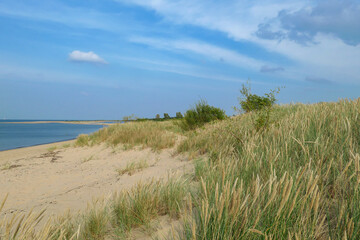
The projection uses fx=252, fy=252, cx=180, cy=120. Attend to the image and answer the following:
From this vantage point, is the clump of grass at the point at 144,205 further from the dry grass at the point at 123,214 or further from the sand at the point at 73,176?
the sand at the point at 73,176

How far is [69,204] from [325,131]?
14.4 feet

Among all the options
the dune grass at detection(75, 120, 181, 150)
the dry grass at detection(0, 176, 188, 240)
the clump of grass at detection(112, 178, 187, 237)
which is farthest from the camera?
the dune grass at detection(75, 120, 181, 150)

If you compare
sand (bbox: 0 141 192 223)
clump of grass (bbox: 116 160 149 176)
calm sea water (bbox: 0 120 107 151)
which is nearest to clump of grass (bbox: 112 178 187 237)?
sand (bbox: 0 141 192 223)

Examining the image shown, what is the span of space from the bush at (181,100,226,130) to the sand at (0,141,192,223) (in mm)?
4609

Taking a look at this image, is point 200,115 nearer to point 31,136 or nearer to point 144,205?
point 144,205

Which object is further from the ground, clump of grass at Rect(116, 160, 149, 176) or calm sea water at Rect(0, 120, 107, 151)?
clump of grass at Rect(116, 160, 149, 176)

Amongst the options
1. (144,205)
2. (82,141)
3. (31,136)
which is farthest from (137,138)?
(31,136)

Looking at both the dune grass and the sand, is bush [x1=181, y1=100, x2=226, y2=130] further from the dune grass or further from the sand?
the sand

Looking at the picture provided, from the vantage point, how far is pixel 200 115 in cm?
1322

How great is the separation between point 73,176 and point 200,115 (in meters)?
7.61

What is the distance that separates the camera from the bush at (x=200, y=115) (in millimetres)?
13039

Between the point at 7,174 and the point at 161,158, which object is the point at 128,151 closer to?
the point at 161,158

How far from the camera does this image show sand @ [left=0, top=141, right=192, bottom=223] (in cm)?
476

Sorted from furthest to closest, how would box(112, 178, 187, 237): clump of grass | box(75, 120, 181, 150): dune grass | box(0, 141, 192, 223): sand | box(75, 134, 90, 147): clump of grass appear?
box(75, 134, 90, 147): clump of grass
box(75, 120, 181, 150): dune grass
box(0, 141, 192, 223): sand
box(112, 178, 187, 237): clump of grass
